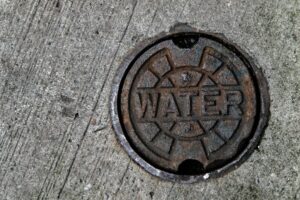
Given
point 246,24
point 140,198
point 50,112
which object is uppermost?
point 246,24

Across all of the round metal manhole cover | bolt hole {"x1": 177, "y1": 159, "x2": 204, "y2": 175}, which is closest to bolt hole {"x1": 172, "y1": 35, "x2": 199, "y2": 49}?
the round metal manhole cover

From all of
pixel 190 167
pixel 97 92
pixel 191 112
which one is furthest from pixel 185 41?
pixel 190 167

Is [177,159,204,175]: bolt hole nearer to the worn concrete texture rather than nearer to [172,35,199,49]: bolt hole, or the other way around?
the worn concrete texture

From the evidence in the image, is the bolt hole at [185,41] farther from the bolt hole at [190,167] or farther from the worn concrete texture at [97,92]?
the bolt hole at [190,167]

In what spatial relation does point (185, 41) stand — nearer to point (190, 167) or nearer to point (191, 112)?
point (191, 112)

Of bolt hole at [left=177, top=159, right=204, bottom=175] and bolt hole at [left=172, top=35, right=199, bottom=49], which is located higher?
bolt hole at [left=172, top=35, right=199, bottom=49]

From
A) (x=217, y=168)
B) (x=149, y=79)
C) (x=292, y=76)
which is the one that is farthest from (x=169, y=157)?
(x=292, y=76)

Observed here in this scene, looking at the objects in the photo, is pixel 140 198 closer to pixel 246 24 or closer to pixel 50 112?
pixel 50 112
